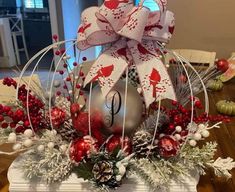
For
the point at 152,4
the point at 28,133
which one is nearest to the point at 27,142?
the point at 28,133

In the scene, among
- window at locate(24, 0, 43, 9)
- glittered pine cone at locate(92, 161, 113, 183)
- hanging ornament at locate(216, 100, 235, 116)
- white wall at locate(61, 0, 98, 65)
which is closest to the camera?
glittered pine cone at locate(92, 161, 113, 183)

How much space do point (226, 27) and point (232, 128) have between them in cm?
181

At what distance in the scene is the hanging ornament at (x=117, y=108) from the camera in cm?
67

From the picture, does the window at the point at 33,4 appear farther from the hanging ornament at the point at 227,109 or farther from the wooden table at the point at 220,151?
the hanging ornament at the point at 227,109

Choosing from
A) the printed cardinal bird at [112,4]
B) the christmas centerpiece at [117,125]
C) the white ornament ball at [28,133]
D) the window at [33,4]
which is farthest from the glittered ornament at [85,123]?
the window at [33,4]

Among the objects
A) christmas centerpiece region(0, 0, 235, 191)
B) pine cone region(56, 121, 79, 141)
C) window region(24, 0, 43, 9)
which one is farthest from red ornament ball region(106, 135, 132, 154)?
window region(24, 0, 43, 9)

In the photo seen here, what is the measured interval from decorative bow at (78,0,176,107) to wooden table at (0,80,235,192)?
27 centimetres

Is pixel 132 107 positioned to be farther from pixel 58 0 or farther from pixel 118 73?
pixel 58 0

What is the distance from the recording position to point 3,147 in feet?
4.99

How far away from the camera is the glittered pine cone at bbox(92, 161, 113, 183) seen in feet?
1.97

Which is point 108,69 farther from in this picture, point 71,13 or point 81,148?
point 71,13

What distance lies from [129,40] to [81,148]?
0.28 meters

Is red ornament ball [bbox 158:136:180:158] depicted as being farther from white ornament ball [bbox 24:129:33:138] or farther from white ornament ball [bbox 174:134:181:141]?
white ornament ball [bbox 24:129:33:138]

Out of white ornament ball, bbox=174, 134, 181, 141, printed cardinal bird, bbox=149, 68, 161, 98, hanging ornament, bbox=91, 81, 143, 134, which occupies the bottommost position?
white ornament ball, bbox=174, 134, 181, 141
